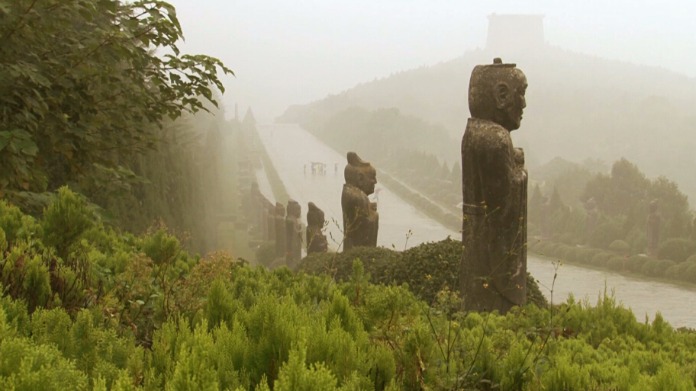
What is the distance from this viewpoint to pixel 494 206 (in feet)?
27.8

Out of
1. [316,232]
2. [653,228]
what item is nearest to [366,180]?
[316,232]

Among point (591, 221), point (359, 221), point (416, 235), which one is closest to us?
point (359, 221)

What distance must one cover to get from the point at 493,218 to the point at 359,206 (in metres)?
5.98

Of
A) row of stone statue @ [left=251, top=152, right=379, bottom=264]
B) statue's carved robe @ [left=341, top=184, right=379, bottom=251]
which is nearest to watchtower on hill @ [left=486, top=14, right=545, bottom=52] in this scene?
row of stone statue @ [left=251, top=152, right=379, bottom=264]

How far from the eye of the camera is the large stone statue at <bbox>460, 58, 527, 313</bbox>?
845 centimetres

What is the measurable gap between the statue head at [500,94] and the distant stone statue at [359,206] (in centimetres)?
552

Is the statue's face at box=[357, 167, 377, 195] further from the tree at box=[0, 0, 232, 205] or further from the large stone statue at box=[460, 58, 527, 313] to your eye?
the tree at box=[0, 0, 232, 205]

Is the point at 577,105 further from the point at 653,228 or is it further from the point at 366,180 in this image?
the point at 366,180

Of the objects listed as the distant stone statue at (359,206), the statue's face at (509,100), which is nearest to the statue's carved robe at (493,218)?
the statue's face at (509,100)

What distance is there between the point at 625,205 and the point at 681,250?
23.7 feet

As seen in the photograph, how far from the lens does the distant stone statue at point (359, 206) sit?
47.4 ft

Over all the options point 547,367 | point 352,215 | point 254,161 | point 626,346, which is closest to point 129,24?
A: point 547,367

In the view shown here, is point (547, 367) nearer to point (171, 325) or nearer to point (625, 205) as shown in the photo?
point (171, 325)

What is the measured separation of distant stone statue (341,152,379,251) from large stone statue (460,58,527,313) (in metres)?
5.53
